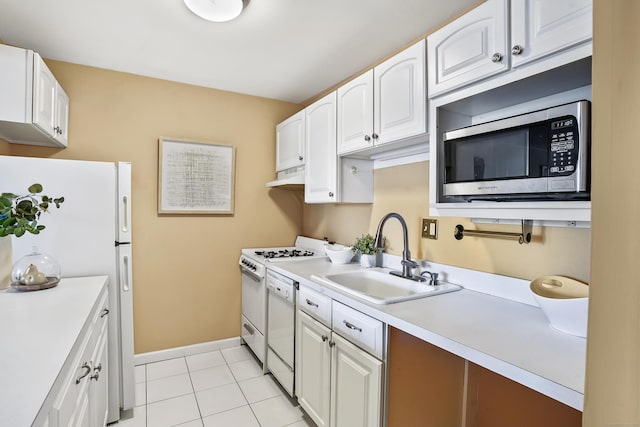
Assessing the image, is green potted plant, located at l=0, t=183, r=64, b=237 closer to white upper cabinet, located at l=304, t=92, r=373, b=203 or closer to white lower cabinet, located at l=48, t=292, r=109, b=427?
white lower cabinet, located at l=48, t=292, r=109, b=427

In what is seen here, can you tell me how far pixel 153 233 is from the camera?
111 inches

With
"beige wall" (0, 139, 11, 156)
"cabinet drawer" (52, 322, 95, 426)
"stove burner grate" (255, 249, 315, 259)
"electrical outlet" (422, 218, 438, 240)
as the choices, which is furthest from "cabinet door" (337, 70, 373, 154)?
"beige wall" (0, 139, 11, 156)

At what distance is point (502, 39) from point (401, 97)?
1.80 ft

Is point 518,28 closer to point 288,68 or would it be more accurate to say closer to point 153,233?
point 288,68

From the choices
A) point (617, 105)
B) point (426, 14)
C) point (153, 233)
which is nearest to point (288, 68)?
point (426, 14)

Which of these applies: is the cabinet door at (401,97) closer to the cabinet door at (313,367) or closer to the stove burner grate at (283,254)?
the cabinet door at (313,367)

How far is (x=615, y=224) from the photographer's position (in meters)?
0.56

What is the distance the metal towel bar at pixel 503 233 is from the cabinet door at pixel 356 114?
0.72 metres

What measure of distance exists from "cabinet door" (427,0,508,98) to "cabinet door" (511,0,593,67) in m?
0.05

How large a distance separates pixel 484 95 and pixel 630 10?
891 millimetres

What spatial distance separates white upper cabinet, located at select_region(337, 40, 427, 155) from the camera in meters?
1.62

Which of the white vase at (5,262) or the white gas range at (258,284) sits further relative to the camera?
the white gas range at (258,284)

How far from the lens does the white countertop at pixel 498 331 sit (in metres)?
0.90

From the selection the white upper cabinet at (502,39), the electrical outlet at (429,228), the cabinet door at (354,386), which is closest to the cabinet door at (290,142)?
the electrical outlet at (429,228)
